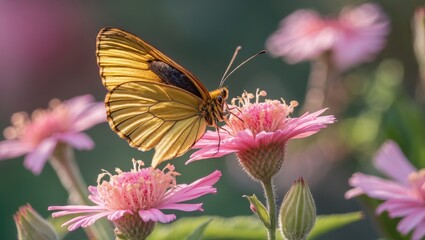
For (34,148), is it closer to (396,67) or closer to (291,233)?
(291,233)

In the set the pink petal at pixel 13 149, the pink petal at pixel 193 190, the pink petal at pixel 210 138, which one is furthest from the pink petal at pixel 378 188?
the pink petal at pixel 13 149

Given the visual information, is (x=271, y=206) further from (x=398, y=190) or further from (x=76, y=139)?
(x=76, y=139)

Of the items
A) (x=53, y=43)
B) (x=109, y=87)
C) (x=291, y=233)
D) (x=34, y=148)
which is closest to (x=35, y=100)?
(x=53, y=43)

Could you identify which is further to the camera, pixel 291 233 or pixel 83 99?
pixel 83 99

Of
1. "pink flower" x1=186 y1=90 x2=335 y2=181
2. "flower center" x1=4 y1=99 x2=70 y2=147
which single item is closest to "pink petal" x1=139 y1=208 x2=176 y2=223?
"pink flower" x1=186 y1=90 x2=335 y2=181

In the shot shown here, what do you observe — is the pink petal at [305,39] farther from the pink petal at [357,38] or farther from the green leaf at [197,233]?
the green leaf at [197,233]

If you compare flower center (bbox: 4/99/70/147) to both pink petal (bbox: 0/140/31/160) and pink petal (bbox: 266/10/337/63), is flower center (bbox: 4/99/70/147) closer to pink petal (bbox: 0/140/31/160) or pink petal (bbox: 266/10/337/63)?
pink petal (bbox: 0/140/31/160)

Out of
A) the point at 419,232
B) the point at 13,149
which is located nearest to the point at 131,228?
the point at 419,232
